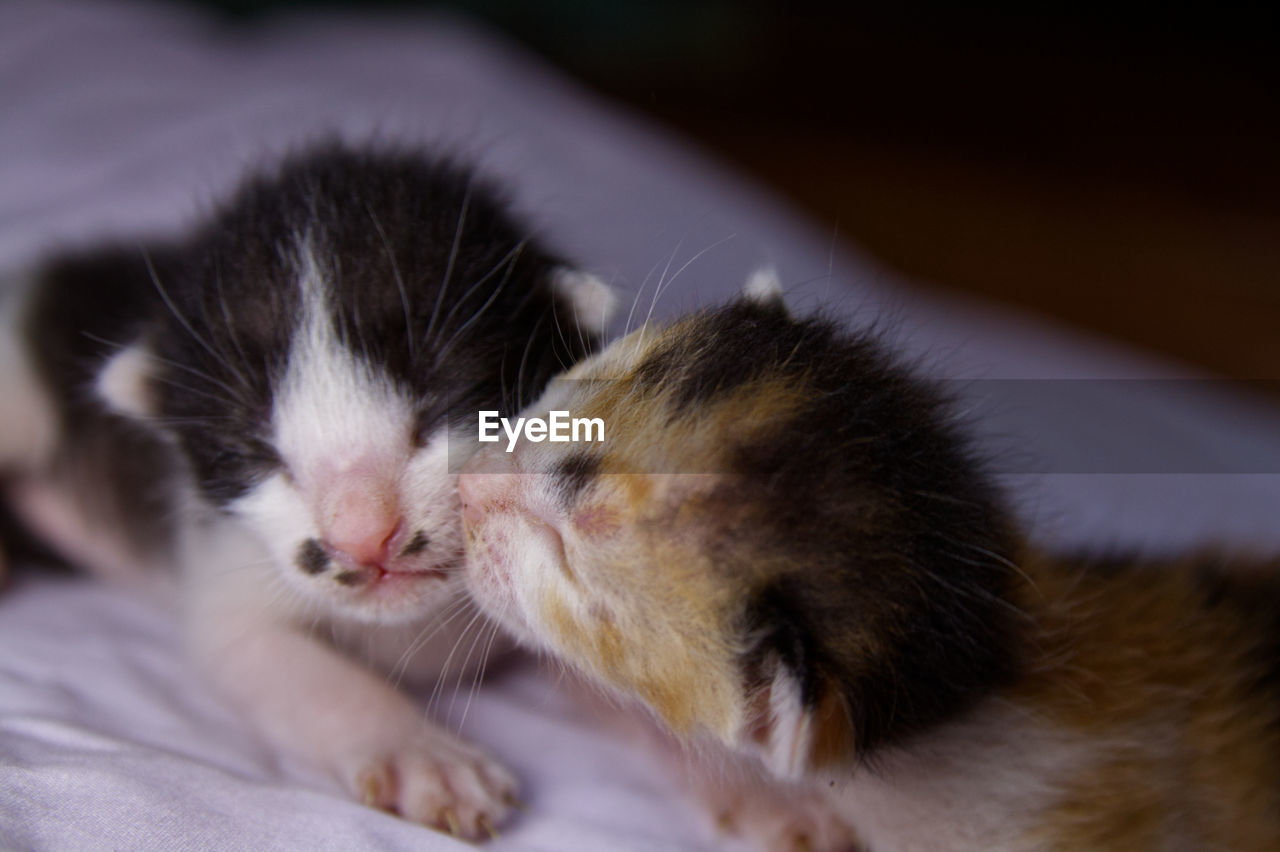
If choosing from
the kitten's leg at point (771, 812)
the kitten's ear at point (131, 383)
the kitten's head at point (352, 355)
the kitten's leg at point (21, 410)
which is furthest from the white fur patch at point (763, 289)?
the kitten's leg at point (21, 410)

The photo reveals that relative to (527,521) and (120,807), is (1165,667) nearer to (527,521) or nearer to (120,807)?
(527,521)

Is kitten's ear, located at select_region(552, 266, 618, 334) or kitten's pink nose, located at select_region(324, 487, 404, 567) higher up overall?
kitten's ear, located at select_region(552, 266, 618, 334)

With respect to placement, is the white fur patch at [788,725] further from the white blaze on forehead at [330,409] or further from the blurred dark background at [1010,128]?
the blurred dark background at [1010,128]

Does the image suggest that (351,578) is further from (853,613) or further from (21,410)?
(21,410)

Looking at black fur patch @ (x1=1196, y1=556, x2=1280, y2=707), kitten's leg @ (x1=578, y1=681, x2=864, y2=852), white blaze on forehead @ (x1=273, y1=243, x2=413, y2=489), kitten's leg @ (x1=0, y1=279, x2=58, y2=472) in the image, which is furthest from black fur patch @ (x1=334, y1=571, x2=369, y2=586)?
black fur patch @ (x1=1196, y1=556, x2=1280, y2=707)

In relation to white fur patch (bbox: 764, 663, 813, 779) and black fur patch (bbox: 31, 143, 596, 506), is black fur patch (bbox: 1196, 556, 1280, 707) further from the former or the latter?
black fur patch (bbox: 31, 143, 596, 506)
